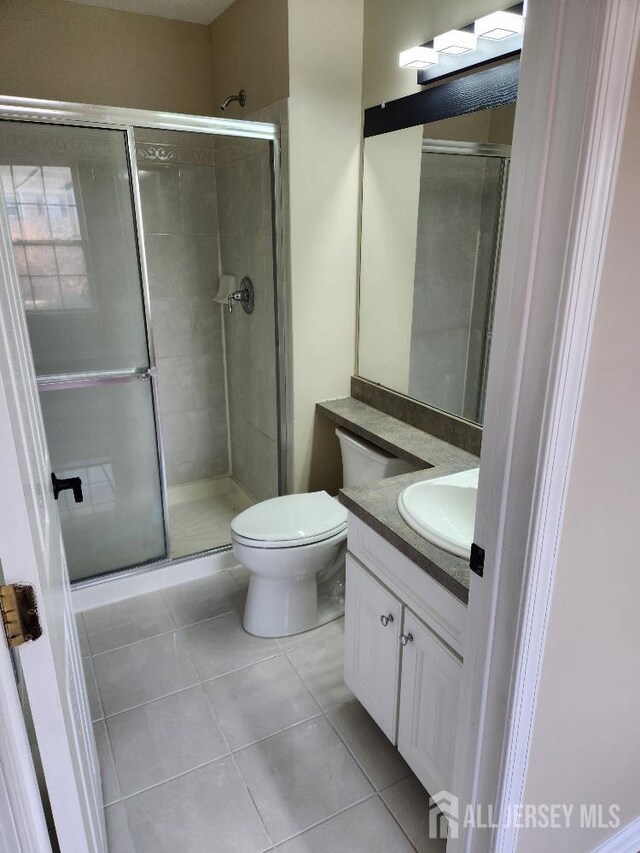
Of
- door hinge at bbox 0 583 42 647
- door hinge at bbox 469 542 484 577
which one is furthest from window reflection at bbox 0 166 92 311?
door hinge at bbox 469 542 484 577

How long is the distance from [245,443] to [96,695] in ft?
5.15

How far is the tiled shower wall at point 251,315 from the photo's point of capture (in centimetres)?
262

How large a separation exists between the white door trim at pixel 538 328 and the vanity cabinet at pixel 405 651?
24 centimetres

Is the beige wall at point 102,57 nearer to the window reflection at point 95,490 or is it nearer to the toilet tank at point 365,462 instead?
the window reflection at point 95,490

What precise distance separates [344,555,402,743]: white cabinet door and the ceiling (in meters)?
2.45

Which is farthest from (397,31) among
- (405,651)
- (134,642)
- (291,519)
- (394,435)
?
(134,642)

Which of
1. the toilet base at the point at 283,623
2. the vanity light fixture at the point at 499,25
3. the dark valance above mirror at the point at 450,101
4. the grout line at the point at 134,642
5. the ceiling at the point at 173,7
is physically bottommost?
the grout line at the point at 134,642

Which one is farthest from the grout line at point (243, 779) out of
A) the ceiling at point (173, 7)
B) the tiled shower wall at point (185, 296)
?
the ceiling at point (173, 7)

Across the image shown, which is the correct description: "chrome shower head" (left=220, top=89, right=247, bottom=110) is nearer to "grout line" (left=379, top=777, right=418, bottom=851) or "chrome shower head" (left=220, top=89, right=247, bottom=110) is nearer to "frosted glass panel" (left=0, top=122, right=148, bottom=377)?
"frosted glass panel" (left=0, top=122, right=148, bottom=377)

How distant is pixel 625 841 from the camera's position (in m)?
1.43

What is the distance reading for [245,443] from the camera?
3.27m

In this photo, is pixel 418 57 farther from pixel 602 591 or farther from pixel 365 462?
pixel 602 591

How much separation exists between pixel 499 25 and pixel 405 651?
1772 millimetres

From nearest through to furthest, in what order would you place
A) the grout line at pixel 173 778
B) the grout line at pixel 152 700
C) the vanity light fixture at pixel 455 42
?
the grout line at pixel 173 778 < the vanity light fixture at pixel 455 42 < the grout line at pixel 152 700
